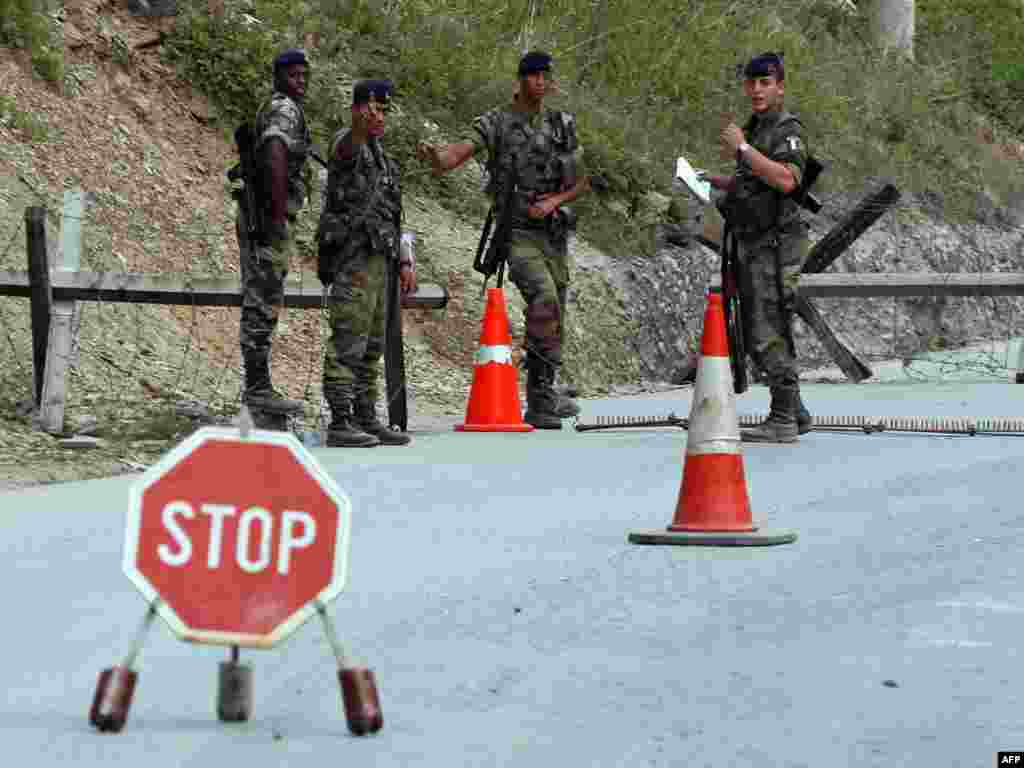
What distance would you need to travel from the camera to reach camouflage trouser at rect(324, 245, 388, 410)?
1291cm

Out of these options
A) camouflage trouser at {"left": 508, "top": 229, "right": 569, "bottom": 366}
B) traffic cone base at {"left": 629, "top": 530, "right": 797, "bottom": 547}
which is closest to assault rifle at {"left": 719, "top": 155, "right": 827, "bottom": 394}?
camouflage trouser at {"left": 508, "top": 229, "right": 569, "bottom": 366}

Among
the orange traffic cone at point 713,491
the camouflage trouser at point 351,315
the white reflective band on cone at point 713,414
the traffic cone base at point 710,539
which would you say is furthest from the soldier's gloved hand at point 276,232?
the traffic cone base at point 710,539

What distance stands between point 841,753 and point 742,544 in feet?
10.9

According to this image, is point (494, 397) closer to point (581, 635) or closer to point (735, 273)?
point (735, 273)

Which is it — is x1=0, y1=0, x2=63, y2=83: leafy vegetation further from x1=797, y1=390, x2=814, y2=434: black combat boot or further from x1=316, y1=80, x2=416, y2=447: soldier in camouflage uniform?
x1=797, y1=390, x2=814, y2=434: black combat boot

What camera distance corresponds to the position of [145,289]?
44.9 feet

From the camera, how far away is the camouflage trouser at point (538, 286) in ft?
48.3

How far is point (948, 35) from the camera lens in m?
38.6

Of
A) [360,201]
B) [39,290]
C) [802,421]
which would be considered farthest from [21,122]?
[802,421]

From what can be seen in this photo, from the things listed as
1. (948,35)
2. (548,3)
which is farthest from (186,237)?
(948,35)

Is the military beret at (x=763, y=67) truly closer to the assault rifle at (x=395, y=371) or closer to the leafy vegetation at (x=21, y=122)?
the assault rifle at (x=395, y=371)

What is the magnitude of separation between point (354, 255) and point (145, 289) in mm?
1469

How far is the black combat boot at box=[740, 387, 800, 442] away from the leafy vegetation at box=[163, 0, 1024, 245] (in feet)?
28.1

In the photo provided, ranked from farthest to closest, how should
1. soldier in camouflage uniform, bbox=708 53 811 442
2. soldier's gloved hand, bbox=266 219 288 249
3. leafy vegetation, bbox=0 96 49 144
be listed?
leafy vegetation, bbox=0 96 49 144, soldier in camouflage uniform, bbox=708 53 811 442, soldier's gloved hand, bbox=266 219 288 249
